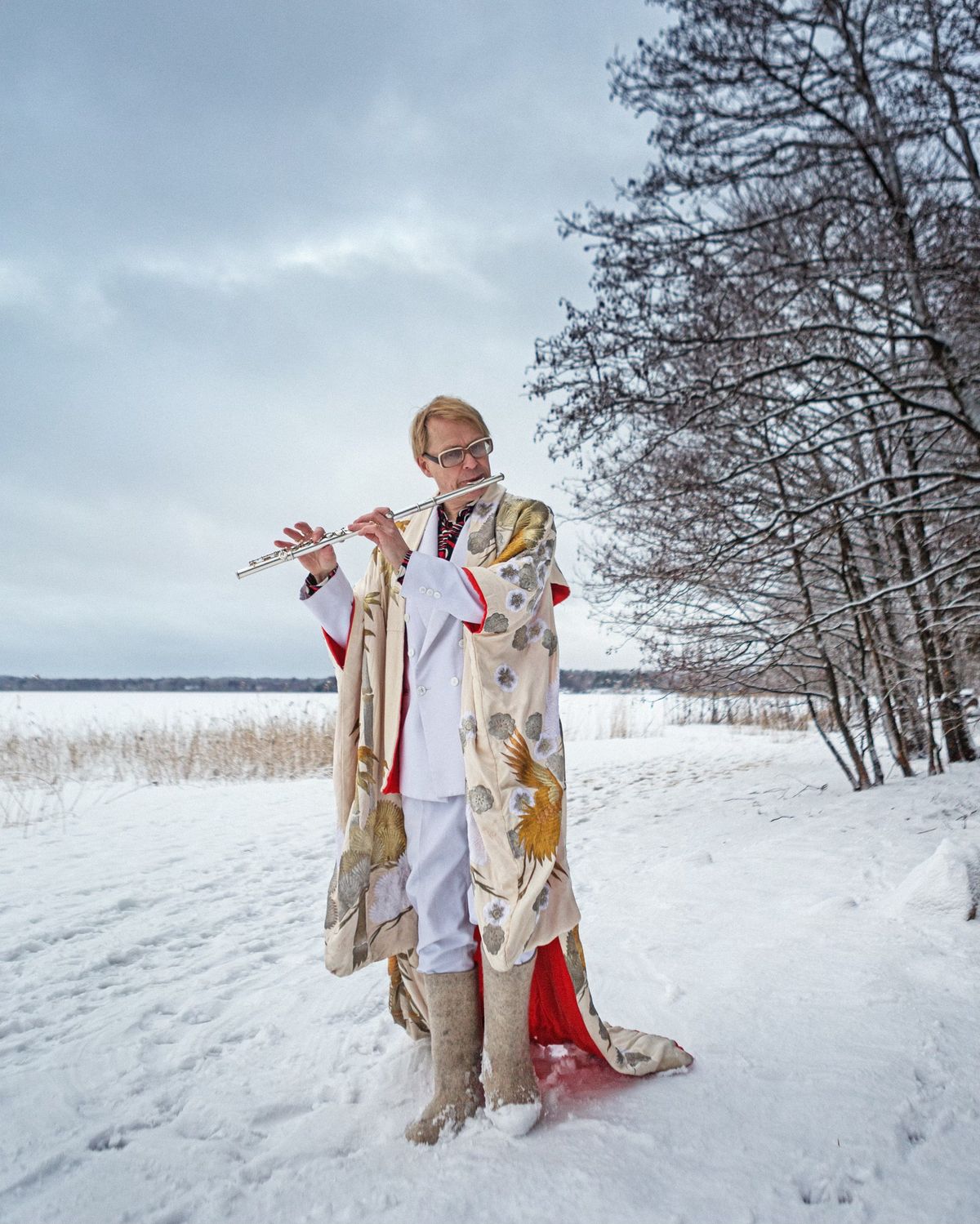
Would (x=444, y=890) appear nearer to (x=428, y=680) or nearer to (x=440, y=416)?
(x=428, y=680)

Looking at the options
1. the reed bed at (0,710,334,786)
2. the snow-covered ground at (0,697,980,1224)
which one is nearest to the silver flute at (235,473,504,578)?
the snow-covered ground at (0,697,980,1224)

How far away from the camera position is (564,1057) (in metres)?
1.80

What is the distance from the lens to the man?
154cm

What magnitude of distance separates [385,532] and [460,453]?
0.40 meters

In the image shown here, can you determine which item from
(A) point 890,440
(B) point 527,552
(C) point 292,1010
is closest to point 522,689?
(B) point 527,552

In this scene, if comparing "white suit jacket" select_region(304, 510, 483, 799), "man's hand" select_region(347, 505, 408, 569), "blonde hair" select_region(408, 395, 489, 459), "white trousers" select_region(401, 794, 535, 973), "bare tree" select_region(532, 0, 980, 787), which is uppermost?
"bare tree" select_region(532, 0, 980, 787)

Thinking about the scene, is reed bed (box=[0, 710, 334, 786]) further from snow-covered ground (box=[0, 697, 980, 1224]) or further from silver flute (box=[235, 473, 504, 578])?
silver flute (box=[235, 473, 504, 578])

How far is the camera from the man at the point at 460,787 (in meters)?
1.54

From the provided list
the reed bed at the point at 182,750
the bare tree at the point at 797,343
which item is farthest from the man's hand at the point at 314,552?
the reed bed at the point at 182,750

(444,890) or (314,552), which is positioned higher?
(314,552)

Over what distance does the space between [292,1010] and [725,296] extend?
398 centimetres

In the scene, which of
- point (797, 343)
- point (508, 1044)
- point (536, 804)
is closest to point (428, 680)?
point (536, 804)

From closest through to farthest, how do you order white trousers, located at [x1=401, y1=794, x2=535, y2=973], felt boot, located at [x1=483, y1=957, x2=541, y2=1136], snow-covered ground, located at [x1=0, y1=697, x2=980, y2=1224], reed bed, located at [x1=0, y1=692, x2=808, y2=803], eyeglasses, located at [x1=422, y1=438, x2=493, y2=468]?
snow-covered ground, located at [x1=0, y1=697, x2=980, y2=1224]
felt boot, located at [x1=483, y1=957, x2=541, y2=1136]
white trousers, located at [x1=401, y1=794, x2=535, y2=973]
eyeglasses, located at [x1=422, y1=438, x2=493, y2=468]
reed bed, located at [x1=0, y1=692, x2=808, y2=803]

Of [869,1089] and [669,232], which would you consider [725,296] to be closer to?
[669,232]
